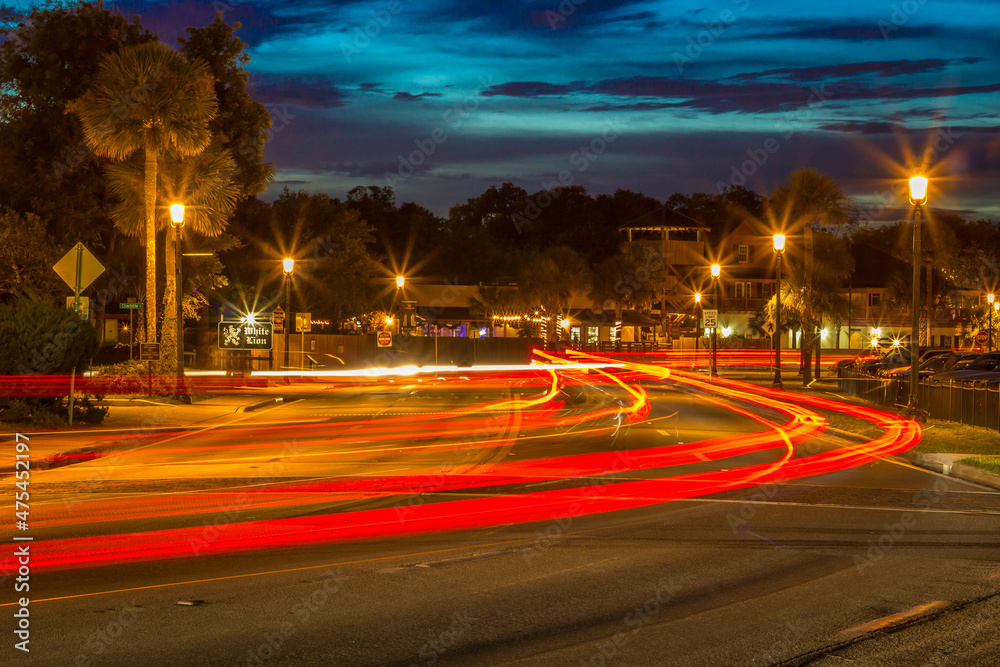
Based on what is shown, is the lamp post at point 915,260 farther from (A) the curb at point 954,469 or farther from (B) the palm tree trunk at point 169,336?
(B) the palm tree trunk at point 169,336

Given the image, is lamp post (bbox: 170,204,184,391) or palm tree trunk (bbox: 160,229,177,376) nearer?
lamp post (bbox: 170,204,184,391)

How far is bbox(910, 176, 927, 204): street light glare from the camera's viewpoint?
22661 millimetres

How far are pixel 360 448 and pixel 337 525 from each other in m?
8.24

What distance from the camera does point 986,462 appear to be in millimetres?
16422

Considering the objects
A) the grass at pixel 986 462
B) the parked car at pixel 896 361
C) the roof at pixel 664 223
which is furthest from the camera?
the roof at pixel 664 223

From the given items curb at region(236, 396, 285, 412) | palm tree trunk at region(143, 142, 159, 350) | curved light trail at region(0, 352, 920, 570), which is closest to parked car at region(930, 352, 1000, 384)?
curved light trail at region(0, 352, 920, 570)

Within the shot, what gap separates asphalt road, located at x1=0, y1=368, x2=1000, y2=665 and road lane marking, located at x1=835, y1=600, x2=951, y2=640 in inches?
0.9

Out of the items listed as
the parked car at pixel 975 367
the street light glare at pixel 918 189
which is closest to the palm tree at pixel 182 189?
the street light glare at pixel 918 189

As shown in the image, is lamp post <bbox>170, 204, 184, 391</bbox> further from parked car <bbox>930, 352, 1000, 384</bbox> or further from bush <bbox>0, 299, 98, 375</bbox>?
parked car <bbox>930, 352, 1000, 384</bbox>

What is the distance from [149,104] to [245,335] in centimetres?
944

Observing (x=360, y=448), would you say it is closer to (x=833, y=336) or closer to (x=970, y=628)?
(x=970, y=628)

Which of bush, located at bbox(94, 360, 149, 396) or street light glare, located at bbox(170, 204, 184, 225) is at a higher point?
street light glare, located at bbox(170, 204, 184, 225)

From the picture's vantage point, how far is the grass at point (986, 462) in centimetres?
1570

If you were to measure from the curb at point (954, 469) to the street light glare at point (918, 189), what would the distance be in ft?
22.9
